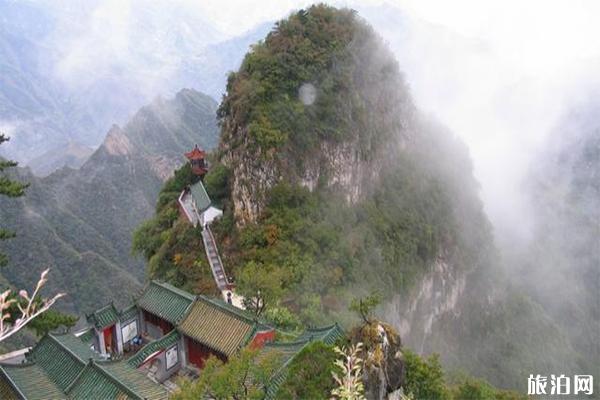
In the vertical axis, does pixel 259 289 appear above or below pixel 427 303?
below

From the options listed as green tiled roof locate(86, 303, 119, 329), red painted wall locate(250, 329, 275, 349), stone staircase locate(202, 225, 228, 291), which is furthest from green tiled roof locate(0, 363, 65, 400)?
stone staircase locate(202, 225, 228, 291)

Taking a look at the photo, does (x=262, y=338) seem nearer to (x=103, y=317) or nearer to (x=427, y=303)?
(x=103, y=317)

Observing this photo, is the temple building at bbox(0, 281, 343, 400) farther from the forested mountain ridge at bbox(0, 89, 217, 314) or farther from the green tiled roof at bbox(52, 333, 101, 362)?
the forested mountain ridge at bbox(0, 89, 217, 314)

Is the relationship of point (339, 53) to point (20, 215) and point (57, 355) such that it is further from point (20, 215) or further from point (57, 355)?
point (20, 215)

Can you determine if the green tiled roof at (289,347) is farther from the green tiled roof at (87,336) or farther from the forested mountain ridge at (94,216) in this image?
the forested mountain ridge at (94,216)

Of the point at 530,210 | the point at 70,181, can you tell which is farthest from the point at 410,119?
the point at 530,210

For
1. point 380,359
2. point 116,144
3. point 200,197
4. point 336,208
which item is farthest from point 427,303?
point 116,144
